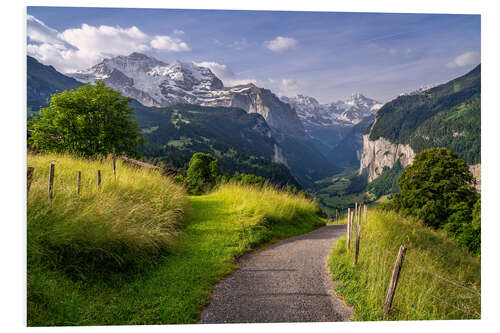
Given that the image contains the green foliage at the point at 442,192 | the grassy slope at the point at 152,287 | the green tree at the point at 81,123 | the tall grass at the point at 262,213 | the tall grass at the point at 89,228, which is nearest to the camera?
the grassy slope at the point at 152,287

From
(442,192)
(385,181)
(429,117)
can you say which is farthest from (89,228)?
(429,117)

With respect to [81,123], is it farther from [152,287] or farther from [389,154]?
[389,154]

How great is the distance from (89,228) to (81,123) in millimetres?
8644

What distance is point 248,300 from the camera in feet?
13.7

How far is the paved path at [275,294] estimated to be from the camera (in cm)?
388

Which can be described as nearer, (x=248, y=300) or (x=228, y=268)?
(x=248, y=300)

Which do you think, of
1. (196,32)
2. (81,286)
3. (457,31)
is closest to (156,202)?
(81,286)

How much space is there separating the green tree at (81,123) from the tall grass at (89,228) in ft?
17.1

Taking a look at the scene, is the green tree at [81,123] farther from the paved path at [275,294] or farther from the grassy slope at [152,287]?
the paved path at [275,294]

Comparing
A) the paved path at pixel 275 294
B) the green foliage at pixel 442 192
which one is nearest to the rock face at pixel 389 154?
the green foliage at pixel 442 192

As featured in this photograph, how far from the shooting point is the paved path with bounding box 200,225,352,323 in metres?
3.88
